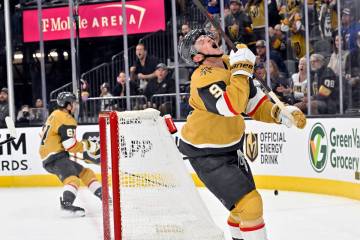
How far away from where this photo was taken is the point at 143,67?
10555 mm

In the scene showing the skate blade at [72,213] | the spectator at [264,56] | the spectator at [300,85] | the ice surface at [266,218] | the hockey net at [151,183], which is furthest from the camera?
the spectator at [264,56]

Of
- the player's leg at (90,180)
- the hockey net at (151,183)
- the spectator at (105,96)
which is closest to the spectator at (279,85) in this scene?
the spectator at (105,96)

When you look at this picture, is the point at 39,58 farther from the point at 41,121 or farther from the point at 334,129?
the point at 334,129

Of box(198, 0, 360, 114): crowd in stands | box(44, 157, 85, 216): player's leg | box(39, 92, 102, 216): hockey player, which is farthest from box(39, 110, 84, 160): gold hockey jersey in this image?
box(198, 0, 360, 114): crowd in stands

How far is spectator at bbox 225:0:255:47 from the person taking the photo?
32.9 feet

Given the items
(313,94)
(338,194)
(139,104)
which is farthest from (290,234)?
(139,104)

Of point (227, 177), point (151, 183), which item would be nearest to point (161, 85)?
point (151, 183)

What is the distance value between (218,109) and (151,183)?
73cm

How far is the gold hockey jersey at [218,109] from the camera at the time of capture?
12.6ft

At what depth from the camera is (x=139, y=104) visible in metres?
10.5

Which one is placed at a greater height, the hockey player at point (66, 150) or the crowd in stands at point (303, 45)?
the crowd in stands at point (303, 45)

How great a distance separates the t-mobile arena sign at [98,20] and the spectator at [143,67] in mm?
574

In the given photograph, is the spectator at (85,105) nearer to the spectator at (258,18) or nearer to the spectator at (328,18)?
the spectator at (258,18)

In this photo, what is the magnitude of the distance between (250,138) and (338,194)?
139 cm
